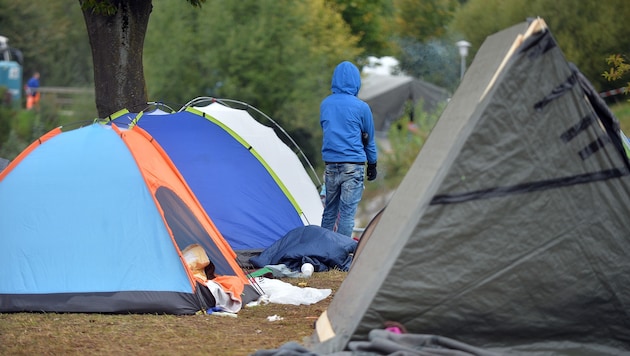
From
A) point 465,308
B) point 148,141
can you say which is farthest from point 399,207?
point 148,141

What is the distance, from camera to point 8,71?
32.5 metres

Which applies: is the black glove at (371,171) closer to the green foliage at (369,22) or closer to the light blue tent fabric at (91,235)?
the light blue tent fabric at (91,235)

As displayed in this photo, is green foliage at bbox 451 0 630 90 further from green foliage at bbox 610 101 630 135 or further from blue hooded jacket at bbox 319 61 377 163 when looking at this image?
blue hooded jacket at bbox 319 61 377 163

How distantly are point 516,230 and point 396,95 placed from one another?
2700 cm

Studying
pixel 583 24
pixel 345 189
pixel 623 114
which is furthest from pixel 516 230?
pixel 583 24

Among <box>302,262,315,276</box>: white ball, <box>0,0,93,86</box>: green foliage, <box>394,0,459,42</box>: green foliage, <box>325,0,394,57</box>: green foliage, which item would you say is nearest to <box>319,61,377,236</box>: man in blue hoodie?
<box>302,262,315,276</box>: white ball

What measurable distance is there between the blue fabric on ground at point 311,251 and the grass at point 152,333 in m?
1.76

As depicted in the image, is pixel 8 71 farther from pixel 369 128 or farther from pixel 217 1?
pixel 369 128

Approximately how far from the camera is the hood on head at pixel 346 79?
29.5 feet

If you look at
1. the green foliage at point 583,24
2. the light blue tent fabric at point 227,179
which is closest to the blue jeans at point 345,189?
the light blue tent fabric at point 227,179

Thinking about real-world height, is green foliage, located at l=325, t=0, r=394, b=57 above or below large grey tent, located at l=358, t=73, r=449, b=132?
above

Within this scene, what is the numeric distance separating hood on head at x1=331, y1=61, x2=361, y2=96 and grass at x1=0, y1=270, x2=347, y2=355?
276 cm

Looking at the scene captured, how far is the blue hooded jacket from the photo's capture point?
8859mm

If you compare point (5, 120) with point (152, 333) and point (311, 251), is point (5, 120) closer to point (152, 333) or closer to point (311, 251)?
point (311, 251)
